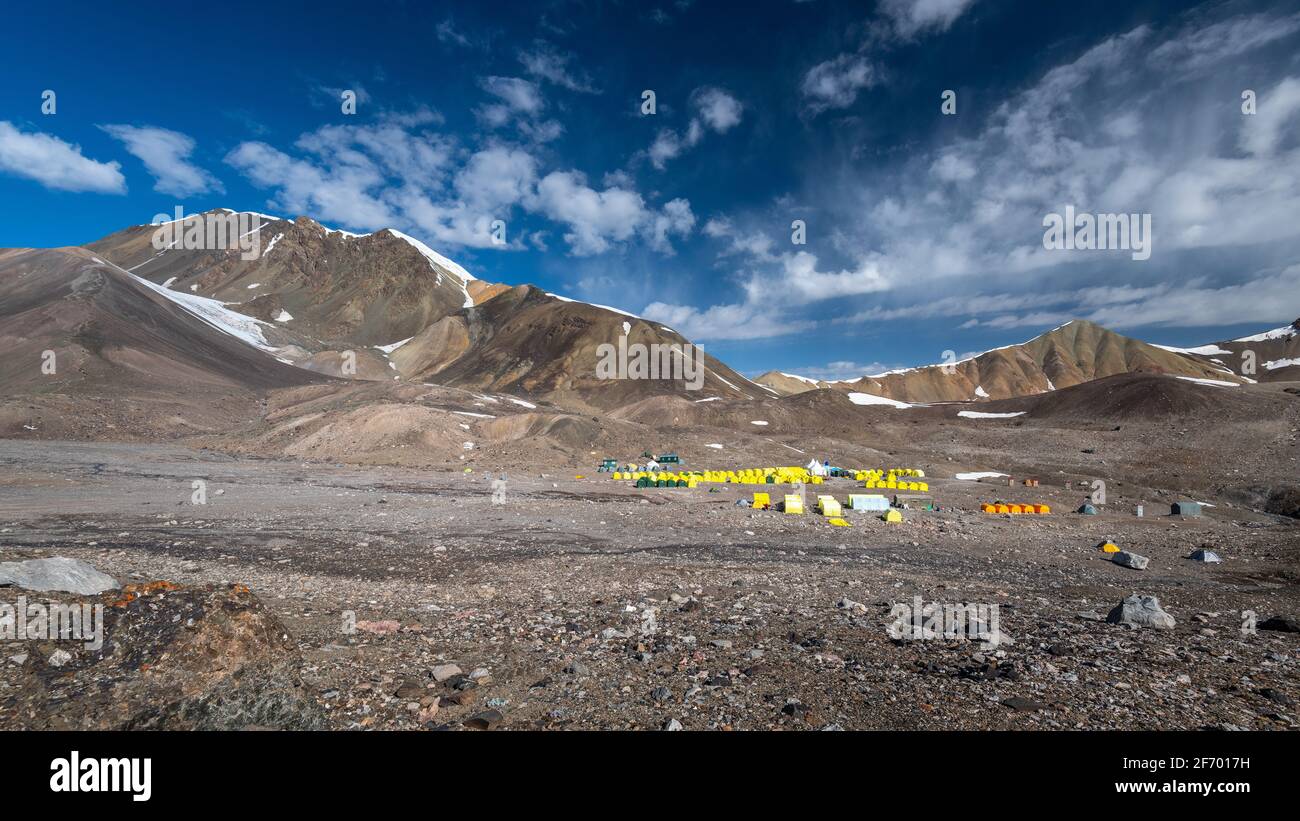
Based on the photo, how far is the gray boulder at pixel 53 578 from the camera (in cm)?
655

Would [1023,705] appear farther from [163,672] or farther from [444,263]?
[444,263]

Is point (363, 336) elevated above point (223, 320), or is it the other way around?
point (363, 336)

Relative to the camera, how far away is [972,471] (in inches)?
1624

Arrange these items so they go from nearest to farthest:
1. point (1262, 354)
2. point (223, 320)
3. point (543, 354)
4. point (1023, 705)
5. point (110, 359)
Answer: point (1023, 705)
point (110, 359)
point (223, 320)
point (543, 354)
point (1262, 354)

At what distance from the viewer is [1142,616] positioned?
8766 millimetres

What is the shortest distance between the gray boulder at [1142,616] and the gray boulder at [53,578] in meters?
14.6

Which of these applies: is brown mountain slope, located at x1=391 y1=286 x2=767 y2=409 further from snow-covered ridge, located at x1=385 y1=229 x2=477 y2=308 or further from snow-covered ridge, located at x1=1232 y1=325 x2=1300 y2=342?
snow-covered ridge, located at x1=1232 y1=325 x2=1300 y2=342

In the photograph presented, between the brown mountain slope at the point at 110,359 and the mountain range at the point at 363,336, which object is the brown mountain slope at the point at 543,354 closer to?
the mountain range at the point at 363,336

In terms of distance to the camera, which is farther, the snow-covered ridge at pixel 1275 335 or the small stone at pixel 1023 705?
the snow-covered ridge at pixel 1275 335

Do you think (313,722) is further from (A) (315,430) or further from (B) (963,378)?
(B) (963,378)

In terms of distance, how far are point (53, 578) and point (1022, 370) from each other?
197 meters

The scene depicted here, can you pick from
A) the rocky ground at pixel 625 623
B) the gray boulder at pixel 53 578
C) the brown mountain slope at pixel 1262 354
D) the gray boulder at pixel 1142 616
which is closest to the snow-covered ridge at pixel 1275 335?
the brown mountain slope at pixel 1262 354

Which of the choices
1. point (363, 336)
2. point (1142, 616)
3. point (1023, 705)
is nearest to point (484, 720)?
point (1023, 705)
